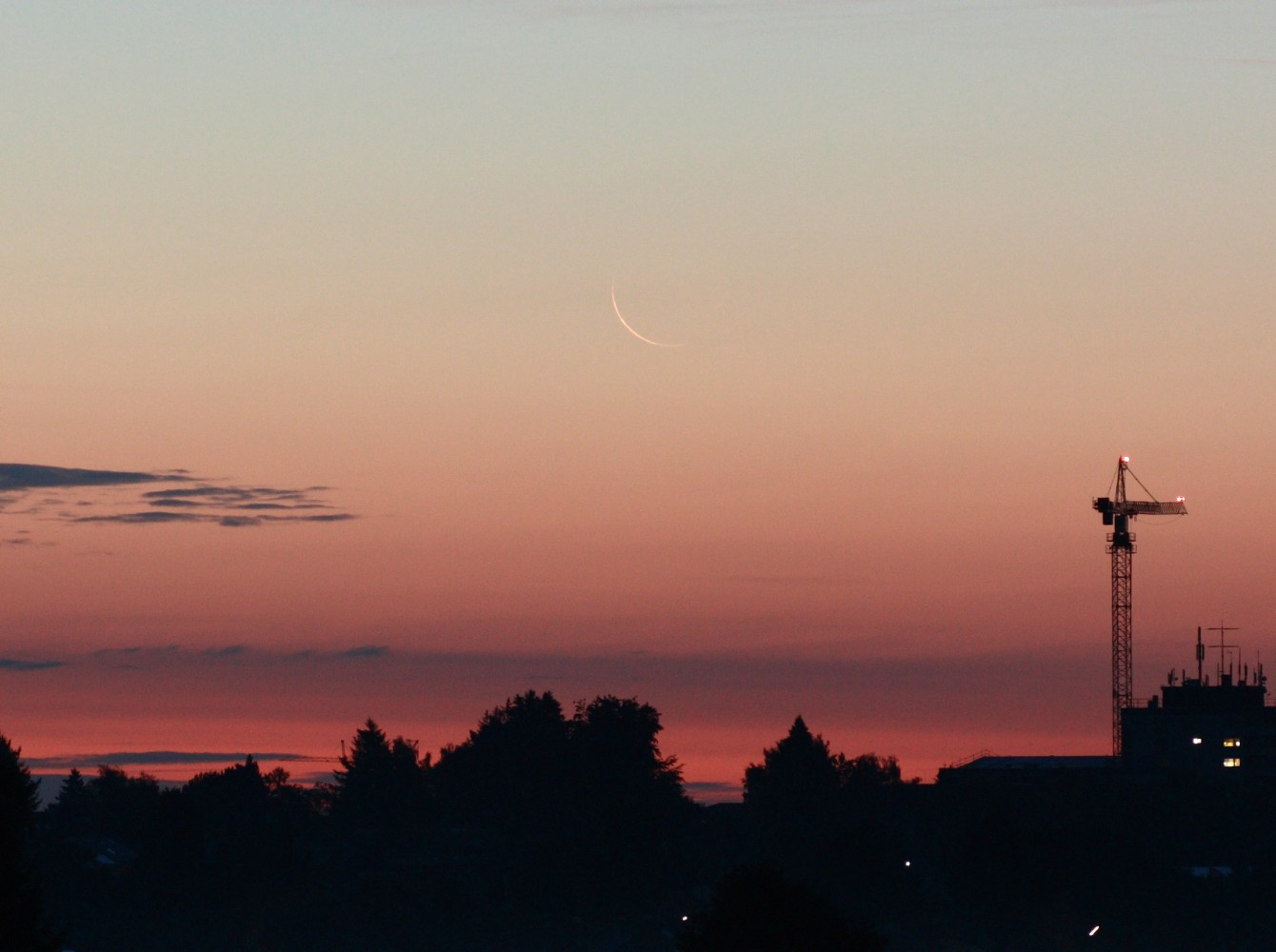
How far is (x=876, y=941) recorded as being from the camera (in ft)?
347

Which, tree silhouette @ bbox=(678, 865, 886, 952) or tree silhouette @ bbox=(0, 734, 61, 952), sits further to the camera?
tree silhouette @ bbox=(678, 865, 886, 952)

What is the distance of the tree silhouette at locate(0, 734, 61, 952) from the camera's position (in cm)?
8912

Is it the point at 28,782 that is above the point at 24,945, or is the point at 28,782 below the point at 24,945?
above

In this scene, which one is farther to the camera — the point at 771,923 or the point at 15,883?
the point at 771,923

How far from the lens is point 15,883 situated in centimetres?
9081

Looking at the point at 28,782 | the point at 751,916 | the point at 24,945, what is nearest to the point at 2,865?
the point at 24,945

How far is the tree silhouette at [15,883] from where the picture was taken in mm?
89125

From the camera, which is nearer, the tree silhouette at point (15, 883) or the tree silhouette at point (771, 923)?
the tree silhouette at point (15, 883)

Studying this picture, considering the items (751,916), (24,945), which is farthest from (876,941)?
(24,945)

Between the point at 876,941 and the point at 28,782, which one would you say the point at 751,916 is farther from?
the point at 28,782

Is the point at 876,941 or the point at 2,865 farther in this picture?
the point at 876,941

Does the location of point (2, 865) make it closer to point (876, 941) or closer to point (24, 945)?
point (24, 945)

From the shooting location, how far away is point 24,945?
89.2 metres

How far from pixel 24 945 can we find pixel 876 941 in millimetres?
39778
